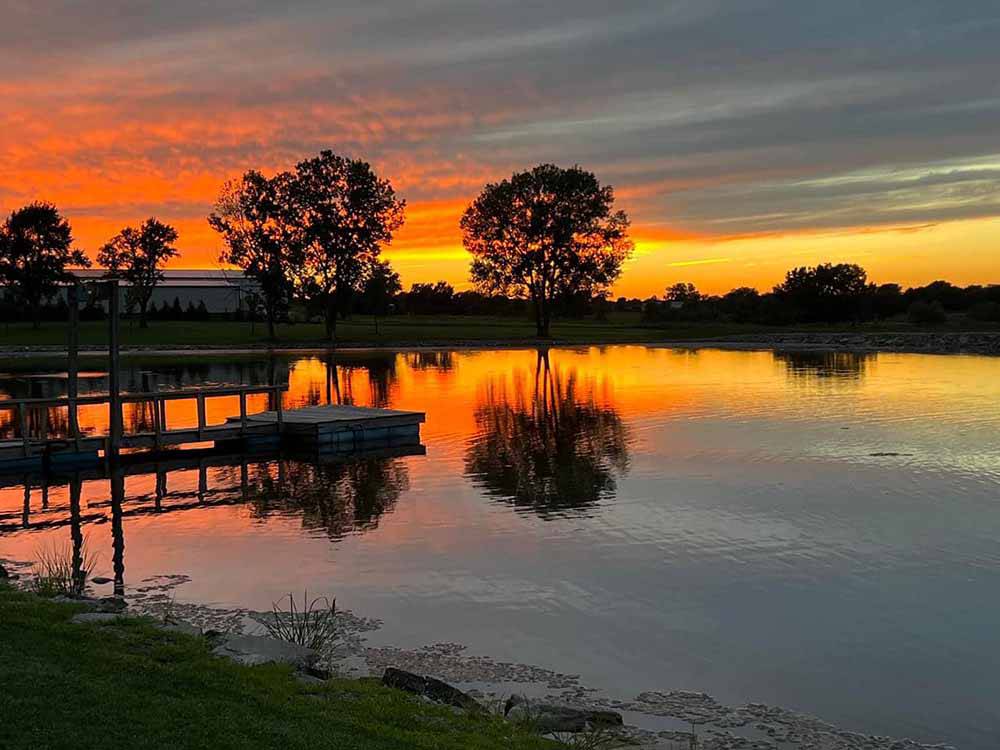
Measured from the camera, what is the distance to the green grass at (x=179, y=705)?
7.42m

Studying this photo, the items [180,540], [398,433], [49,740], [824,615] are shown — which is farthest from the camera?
[398,433]

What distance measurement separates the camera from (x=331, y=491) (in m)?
23.3

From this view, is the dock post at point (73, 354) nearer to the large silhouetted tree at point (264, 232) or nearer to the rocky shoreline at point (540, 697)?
the rocky shoreline at point (540, 697)

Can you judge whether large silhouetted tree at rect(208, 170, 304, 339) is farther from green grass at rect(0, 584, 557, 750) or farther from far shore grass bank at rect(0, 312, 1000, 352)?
green grass at rect(0, 584, 557, 750)

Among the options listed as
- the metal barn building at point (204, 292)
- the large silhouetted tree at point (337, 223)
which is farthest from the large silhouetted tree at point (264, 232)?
the metal barn building at point (204, 292)

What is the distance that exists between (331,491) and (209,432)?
696cm

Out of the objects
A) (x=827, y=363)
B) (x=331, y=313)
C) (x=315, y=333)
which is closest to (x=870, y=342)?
(x=827, y=363)

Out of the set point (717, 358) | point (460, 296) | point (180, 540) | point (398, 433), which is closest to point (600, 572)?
point (180, 540)

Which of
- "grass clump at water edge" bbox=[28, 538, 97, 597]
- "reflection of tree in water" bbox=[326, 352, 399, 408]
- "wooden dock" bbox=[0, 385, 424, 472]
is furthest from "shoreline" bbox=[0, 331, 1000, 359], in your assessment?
"grass clump at water edge" bbox=[28, 538, 97, 597]

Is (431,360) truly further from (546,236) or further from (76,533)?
(76,533)

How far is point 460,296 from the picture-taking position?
161250 millimetres

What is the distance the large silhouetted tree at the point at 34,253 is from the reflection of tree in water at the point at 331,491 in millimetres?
74215

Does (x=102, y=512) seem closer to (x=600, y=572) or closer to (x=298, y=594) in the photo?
(x=298, y=594)

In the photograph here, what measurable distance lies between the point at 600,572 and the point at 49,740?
9.83 m
